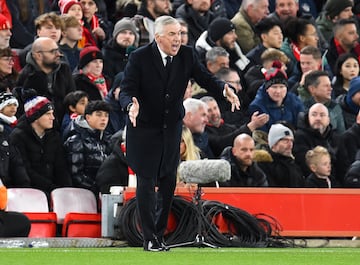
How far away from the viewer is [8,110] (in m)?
15.1

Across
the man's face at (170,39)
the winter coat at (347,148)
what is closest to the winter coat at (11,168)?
the man's face at (170,39)

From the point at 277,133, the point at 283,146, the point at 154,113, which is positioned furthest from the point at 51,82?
the point at 154,113

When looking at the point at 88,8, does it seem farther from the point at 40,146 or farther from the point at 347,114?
the point at 40,146

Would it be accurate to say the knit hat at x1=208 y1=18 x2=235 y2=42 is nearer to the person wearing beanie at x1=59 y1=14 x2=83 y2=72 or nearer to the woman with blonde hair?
the person wearing beanie at x1=59 y1=14 x2=83 y2=72

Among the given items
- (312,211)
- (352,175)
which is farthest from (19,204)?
(352,175)

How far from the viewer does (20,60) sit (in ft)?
56.6

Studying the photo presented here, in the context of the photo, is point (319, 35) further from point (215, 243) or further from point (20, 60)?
point (215, 243)

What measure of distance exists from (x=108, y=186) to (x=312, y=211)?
7.82 ft

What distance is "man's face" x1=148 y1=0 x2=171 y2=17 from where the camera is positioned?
A: 19.2 metres

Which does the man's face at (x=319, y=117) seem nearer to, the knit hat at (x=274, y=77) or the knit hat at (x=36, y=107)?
the knit hat at (x=274, y=77)

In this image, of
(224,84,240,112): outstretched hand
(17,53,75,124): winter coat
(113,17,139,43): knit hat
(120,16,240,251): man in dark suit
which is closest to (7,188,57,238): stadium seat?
(120,16,240,251): man in dark suit

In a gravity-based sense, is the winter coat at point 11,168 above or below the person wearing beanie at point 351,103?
below

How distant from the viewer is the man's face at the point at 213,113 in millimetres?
16641

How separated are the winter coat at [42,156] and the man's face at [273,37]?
5.22m
